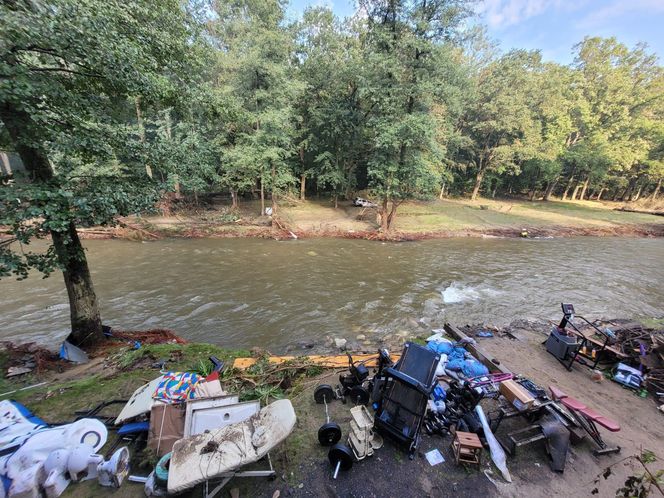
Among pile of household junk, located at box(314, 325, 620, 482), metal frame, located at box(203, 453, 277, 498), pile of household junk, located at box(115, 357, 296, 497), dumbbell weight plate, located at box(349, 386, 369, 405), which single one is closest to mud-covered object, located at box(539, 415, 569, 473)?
pile of household junk, located at box(314, 325, 620, 482)

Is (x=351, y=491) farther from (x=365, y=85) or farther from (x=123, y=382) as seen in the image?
(x=365, y=85)

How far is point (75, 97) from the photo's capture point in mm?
4191

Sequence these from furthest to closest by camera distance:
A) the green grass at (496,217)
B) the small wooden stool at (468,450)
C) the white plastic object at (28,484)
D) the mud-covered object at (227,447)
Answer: the green grass at (496,217) < the small wooden stool at (468,450) < the mud-covered object at (227,447) < the white plastic object at (28,484)

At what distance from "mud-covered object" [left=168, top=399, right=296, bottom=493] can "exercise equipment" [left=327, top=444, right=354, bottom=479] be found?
0.70 metres

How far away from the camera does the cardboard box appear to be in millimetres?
3977

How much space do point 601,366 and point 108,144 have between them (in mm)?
10568

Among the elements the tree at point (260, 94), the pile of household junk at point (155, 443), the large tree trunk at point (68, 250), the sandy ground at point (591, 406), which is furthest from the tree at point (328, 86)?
the pile of household junk at point (155, 443)

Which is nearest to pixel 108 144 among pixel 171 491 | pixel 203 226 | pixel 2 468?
pixel 2 468

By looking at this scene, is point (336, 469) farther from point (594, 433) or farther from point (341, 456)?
point (594, 433)

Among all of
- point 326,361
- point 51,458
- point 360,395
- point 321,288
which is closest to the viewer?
point 51,458

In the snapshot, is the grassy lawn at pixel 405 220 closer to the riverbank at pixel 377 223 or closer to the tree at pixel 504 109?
the riverbank at pixel 377 223

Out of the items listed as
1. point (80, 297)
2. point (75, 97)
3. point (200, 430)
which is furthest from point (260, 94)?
point (200, 430)

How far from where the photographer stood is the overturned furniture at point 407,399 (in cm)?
351

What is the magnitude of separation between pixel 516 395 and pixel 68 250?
776 cm
